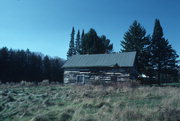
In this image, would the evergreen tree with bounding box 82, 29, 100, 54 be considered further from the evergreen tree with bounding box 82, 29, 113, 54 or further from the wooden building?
the wooden building

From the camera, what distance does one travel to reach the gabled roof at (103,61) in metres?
22.3

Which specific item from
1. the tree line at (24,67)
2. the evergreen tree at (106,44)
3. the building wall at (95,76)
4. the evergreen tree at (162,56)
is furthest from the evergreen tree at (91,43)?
the building wall at (95,76)

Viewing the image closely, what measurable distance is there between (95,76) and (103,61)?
2512 millimetres

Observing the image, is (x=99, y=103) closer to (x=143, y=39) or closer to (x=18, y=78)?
(x=143, y=39)

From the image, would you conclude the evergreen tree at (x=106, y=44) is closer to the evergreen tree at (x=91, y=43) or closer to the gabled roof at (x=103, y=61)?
the evergreen tree at (x=91, y=43)

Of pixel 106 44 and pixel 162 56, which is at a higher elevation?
pixel 106 44

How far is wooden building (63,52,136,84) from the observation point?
71.5 ft

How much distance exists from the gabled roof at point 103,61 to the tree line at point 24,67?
19784 mm

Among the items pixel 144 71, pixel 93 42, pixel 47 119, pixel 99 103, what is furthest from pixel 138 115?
pixel 93 42

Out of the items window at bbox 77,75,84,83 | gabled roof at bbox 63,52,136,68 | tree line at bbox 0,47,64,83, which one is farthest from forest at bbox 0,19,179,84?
window at bbox 77,75,84,83

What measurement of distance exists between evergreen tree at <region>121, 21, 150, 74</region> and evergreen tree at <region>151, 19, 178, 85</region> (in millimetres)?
1563

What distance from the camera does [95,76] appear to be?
76.1 feet

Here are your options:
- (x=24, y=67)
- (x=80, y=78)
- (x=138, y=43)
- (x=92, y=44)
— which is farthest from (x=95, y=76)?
(x=24, y=67)

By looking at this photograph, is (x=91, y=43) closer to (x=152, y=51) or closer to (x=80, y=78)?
(x=152, y=51)
